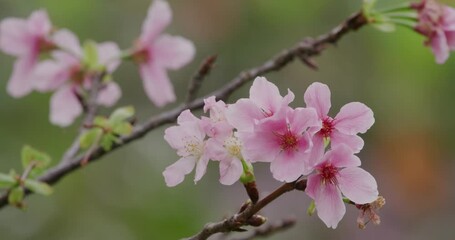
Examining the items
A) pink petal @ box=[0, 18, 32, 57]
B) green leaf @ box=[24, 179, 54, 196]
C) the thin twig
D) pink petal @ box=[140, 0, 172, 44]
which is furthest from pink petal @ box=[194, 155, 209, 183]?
pink petal @ box=[0, 18, 32, 57]

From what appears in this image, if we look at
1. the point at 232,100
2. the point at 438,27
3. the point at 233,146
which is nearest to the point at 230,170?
the point at 233,146

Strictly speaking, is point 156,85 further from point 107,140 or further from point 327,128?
point 327,128

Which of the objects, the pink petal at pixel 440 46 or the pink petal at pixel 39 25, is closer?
the pink petal at pixel 440 46

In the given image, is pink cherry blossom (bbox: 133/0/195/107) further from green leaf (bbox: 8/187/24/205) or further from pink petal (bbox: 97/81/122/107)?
green leaf (bbox: 8/187/24/205)

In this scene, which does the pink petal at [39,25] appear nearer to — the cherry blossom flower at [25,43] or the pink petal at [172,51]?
the cherry blossom flower at [25,43]

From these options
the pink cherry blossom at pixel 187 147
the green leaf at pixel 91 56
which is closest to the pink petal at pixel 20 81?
the green leaf at pixel 91 56
